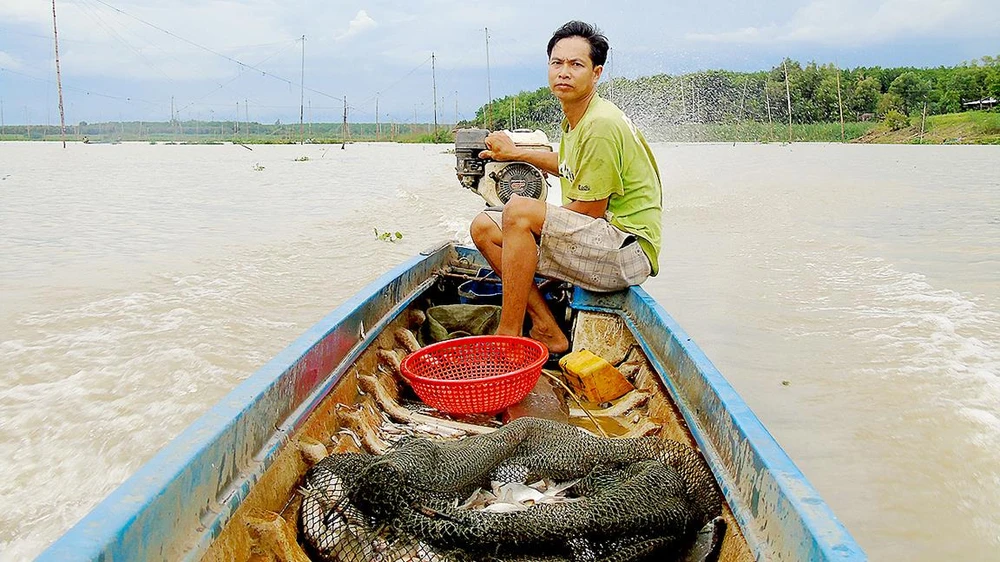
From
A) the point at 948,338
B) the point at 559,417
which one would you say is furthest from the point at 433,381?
the point at 948,338

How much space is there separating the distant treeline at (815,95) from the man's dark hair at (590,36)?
5345 centimetres

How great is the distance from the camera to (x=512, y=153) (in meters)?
4.14

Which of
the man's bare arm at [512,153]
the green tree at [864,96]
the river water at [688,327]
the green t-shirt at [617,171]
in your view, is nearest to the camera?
the green t-shirt at [617,171]

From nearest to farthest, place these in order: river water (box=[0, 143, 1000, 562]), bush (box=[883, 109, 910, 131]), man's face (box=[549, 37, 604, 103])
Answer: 1. man's face (box=[549, 37, 604, 103])
2. river water (box=[0, 143, 1000, 562])
3. bush (box=[883, 109, 910, 131])

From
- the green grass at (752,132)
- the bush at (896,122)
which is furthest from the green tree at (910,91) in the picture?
the bush at (896,122)

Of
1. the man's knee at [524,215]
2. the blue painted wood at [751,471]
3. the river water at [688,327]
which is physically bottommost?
the river water at [688,327]

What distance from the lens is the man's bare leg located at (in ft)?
10.8

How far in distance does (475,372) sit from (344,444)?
0.96 metres

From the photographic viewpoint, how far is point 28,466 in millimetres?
3887

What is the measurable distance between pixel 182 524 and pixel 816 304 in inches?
279

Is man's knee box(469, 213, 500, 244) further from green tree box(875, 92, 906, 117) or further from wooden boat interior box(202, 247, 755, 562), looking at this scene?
green tree box(875, 92, 906, 117)

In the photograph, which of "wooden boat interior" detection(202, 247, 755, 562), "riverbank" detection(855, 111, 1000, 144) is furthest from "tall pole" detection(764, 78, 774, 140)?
"wooden boat interior" detection(202, 247, 755, 562)

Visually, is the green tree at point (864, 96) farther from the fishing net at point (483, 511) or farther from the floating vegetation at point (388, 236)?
the fishing net at point (483, 511)

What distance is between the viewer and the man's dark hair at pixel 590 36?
331 cm
